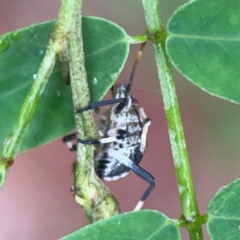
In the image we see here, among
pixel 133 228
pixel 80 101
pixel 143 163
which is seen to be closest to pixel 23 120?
pixel 80 101

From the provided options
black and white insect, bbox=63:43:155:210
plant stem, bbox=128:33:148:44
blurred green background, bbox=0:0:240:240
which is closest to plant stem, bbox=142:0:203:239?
plant stem, bbox=128:33:148:44

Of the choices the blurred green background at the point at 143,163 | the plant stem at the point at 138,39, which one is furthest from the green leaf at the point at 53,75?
the blurred green background at the point at 143,163

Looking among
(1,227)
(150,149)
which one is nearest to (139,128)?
(150,149)

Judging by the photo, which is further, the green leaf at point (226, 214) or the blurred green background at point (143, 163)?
the blurred green background at point (143, 163)

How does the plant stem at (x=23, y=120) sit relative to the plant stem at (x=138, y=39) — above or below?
below

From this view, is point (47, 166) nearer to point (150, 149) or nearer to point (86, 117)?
point (150, 149)

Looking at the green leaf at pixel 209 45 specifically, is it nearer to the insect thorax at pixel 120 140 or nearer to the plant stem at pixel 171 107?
the plant stem at pixel 171 107

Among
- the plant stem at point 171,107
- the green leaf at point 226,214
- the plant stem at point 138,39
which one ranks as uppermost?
the plant stem at point 138,39
